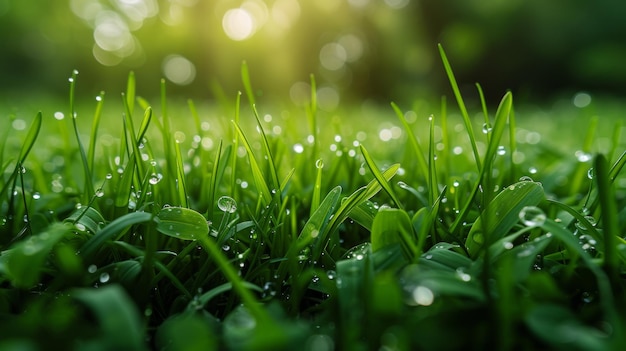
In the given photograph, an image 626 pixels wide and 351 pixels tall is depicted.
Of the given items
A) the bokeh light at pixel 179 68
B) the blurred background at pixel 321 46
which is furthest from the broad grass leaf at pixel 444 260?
the bokeh light at pixel 179 68

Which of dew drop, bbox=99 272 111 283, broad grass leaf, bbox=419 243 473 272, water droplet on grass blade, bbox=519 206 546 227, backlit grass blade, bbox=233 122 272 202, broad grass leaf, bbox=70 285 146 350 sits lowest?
broad grass leaf, bbox=70 285 146 350

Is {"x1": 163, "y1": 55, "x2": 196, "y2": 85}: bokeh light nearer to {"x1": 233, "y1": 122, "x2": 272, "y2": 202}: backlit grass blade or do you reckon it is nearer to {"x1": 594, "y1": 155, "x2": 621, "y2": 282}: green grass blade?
{"x1": 233, "y1": 122, "x2": 272, "y2": 202}: backlit grass blade

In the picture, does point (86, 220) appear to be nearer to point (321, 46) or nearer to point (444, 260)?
point (444, 260)

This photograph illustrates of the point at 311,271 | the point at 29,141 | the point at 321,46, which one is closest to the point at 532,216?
the point at 311,271

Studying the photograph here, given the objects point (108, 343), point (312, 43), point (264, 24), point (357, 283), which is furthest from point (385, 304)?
point (264, 24)

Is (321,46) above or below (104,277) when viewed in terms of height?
above

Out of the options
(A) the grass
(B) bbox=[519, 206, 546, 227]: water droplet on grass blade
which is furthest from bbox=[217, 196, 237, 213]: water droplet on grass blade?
(B) bbox=[519, 206, 546, 227]: water droplet on grass blade
